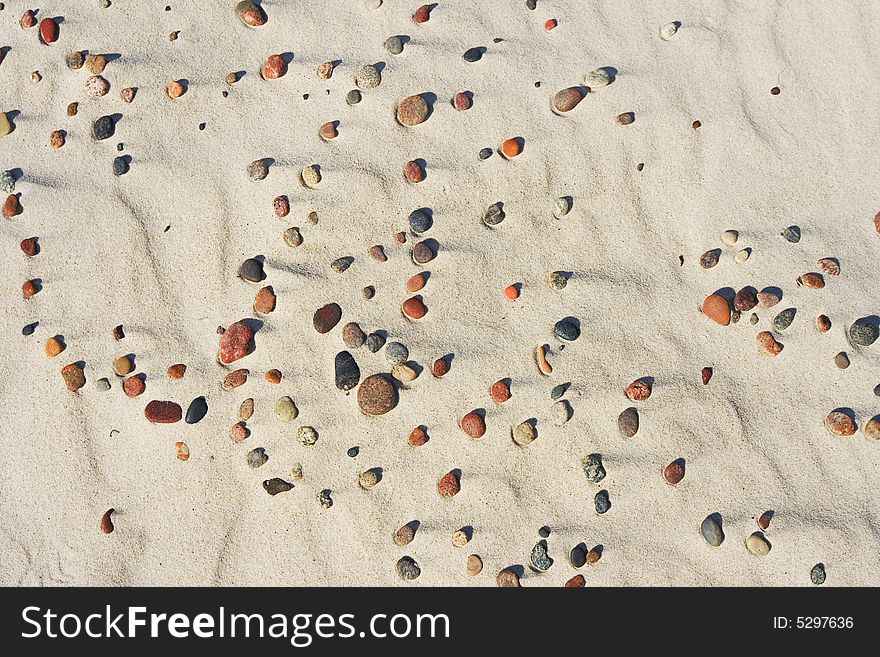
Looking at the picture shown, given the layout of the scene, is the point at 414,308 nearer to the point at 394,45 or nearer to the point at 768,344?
the point at 394,45

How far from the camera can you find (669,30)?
2.58 metres

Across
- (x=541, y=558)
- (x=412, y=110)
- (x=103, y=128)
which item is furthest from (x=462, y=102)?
(x=541, y=558)

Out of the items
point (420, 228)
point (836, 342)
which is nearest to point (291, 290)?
point (420, 228)

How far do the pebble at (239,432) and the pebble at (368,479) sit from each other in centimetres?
46

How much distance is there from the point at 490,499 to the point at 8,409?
1.91 m

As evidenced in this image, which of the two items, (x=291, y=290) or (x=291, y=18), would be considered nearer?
(x=291, y=290)

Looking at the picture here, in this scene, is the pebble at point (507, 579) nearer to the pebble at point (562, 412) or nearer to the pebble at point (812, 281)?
the pebble at point (562, 412)

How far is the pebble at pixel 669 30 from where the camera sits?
257 cm

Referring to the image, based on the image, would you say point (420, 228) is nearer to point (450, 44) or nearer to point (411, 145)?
point (411, 145)

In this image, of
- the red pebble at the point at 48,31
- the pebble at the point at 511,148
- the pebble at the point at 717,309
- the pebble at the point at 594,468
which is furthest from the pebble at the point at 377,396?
the red pebble at the point at 48,31

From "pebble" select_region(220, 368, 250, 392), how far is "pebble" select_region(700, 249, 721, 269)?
6.03 feet

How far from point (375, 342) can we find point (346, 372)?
158 mm
